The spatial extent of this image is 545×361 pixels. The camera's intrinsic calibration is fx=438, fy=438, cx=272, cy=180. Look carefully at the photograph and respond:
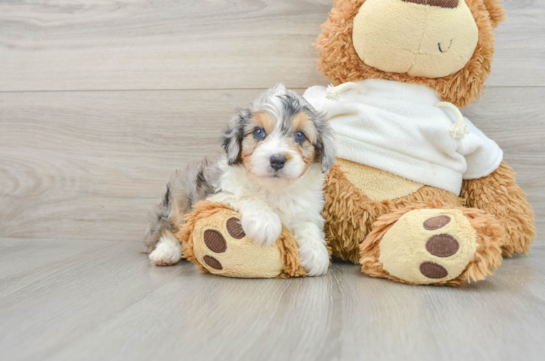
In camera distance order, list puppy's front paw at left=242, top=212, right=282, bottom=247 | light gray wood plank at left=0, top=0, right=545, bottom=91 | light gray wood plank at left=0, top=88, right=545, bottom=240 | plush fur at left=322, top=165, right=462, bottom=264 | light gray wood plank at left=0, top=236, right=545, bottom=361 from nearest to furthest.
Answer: light gray wood plank at left=0, top=236, right=545, bottom=361, puppy's front paw at left=242, top=212, right=282, bottom=247, plush fur at left=322, top=165, right=462, bottom=264, light gray wood plank at left=0, top=0, right=545, bottom=91, light gray wood plank at left=0, top=88, right=545, bottom=240

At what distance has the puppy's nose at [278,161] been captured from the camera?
124 centimetres

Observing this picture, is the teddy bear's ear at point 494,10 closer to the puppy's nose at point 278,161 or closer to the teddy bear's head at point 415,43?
the teddy bear's head at point 415,43

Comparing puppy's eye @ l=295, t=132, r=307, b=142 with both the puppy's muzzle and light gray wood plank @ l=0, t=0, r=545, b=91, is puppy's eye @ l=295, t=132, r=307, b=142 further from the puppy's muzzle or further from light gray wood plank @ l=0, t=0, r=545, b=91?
light gray wood plank @ l=0, t=0, r=545, b=91

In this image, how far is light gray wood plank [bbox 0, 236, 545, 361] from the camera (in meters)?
0.83

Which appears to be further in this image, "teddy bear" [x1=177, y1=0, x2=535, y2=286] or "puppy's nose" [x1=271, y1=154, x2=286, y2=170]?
"teddy bear" [x1=177, y1=0, x2=535, y2=286]

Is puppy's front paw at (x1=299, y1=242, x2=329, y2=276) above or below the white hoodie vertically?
below

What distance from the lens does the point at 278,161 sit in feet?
4.06

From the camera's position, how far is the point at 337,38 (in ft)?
5.14

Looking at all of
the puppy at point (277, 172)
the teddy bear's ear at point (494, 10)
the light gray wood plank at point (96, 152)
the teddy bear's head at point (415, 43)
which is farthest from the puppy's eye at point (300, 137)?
the teddy bear's ear at point (494, 10)

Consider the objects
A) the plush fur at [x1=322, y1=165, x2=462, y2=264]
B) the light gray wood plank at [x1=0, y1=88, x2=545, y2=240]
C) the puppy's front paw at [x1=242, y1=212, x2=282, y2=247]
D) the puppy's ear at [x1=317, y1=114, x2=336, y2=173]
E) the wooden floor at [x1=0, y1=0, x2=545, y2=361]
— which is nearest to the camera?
the wooden floor at [x1=0, y1=0, x2=545, y2=361]

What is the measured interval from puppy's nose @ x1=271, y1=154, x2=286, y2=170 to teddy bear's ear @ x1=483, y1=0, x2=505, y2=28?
101cm

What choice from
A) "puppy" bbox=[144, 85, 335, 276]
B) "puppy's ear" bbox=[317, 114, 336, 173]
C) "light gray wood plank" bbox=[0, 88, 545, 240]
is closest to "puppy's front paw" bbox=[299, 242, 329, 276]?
"puppy" bbox=[144, 85, 335, 276]

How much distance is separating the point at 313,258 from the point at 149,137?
1.07 meters

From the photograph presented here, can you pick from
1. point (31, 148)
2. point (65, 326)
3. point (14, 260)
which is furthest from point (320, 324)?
point (31, 148)
